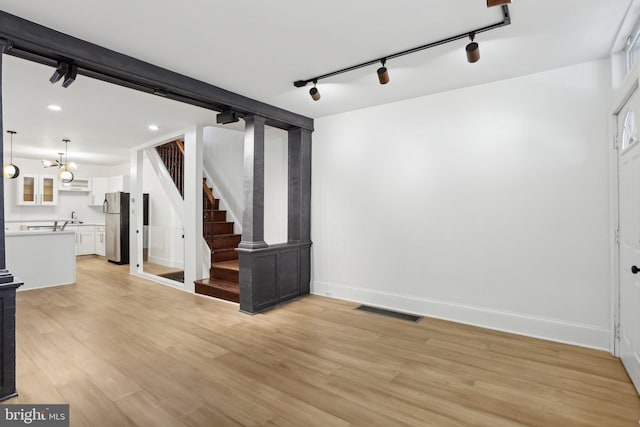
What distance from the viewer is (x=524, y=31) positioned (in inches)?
97.9

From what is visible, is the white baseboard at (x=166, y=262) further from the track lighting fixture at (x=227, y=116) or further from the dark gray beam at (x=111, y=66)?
the dark gray beam at (x=111, y=66)

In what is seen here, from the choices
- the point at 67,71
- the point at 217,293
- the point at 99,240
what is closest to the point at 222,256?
the point at 217,293

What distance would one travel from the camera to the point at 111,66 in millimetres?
2748

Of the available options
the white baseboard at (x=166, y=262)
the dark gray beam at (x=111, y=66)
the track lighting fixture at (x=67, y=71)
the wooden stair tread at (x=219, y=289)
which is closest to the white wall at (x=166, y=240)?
the white baseboard at (x=166, y=262)

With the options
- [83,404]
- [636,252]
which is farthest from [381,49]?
[83,404]

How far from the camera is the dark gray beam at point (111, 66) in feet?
Answer: 7.52

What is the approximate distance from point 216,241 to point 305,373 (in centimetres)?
364

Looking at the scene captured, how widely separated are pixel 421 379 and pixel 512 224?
1.97 meters

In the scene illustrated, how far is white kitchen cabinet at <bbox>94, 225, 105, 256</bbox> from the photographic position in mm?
9242

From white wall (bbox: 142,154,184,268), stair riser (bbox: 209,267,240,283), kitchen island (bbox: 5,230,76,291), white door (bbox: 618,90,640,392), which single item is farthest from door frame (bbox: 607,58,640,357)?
kitchen island (bbox: 5,230,76,291)

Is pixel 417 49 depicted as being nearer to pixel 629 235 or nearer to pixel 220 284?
pixel 629 235

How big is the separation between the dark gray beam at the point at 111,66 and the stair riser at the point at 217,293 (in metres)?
2.54

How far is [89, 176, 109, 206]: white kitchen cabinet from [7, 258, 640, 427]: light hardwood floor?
255 inches

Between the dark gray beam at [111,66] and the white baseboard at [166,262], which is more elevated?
the dark gray beam at [111,66]
